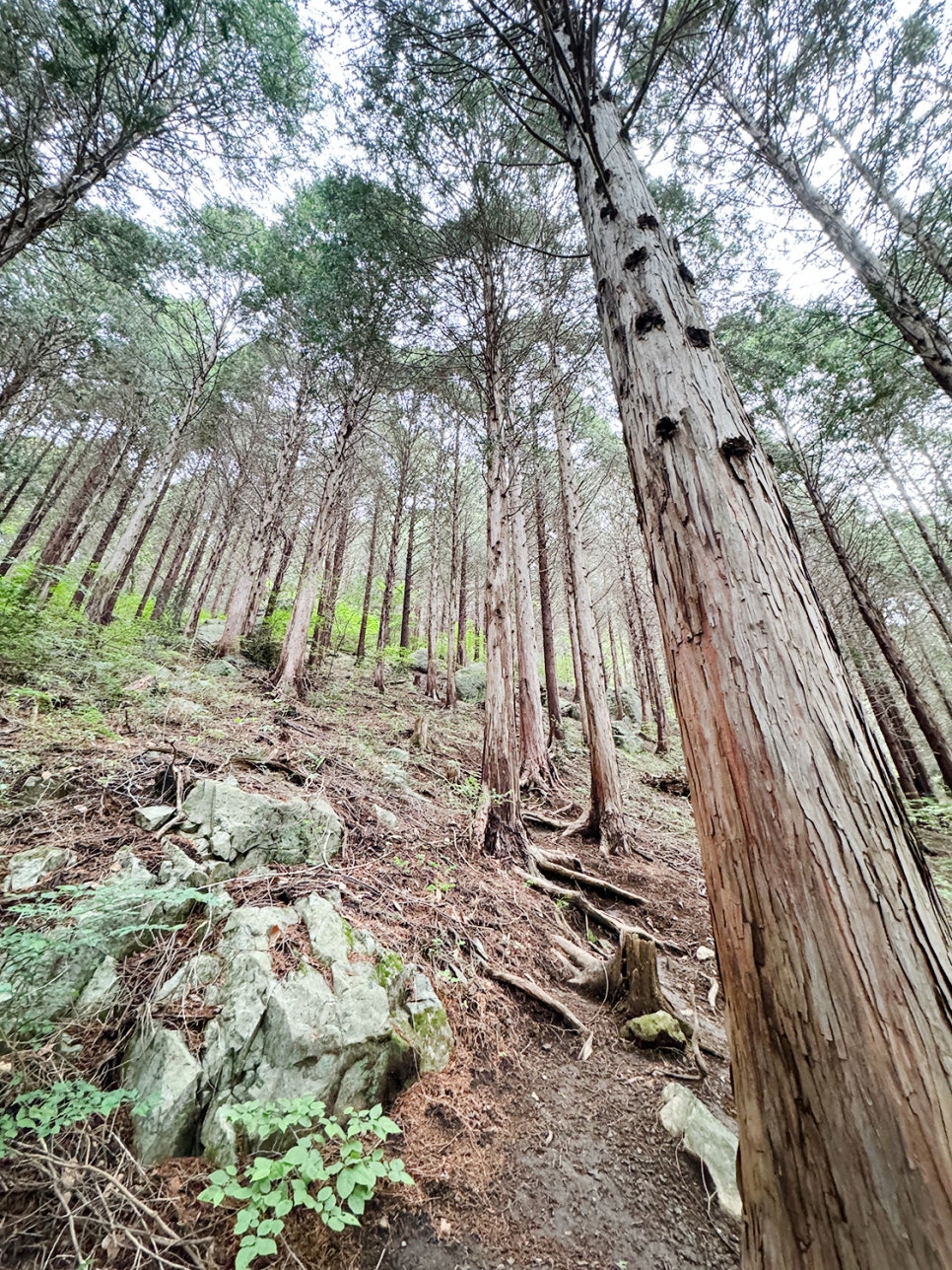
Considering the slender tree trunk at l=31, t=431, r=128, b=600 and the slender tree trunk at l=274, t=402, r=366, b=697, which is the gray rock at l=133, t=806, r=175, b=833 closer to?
the slender tree trunk at l=274, t=402, r=366, b=697

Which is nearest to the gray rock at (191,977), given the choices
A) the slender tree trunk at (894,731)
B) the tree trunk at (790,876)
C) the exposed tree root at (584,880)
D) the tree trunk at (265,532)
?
the tree trunk at (790,876)

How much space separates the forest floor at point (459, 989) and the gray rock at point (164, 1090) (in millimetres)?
81

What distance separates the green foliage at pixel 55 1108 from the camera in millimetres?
1608

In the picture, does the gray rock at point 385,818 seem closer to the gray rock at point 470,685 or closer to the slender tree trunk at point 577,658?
the slender tree trunk at point 577,658

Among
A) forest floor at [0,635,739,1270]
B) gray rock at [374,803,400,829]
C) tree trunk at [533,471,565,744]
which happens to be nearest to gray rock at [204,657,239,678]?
forest floor at [0,635,739,1270]

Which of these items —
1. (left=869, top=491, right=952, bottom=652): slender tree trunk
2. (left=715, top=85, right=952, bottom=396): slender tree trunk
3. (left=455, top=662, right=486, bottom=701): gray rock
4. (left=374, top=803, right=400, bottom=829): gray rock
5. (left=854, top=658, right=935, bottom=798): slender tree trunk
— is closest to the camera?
(left=374, top=803, right=400, bottom=829): gray rock

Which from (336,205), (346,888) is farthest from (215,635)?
(346,888)

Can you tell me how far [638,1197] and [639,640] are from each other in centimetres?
1733

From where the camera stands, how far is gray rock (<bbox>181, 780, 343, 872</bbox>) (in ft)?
10.1

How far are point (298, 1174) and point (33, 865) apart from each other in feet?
6.75

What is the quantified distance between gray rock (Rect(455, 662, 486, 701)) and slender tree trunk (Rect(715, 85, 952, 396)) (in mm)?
12218

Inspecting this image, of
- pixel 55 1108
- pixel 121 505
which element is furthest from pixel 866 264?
pixel 121 505

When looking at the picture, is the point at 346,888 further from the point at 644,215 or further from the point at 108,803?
the point at 644,215

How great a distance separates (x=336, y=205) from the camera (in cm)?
789
